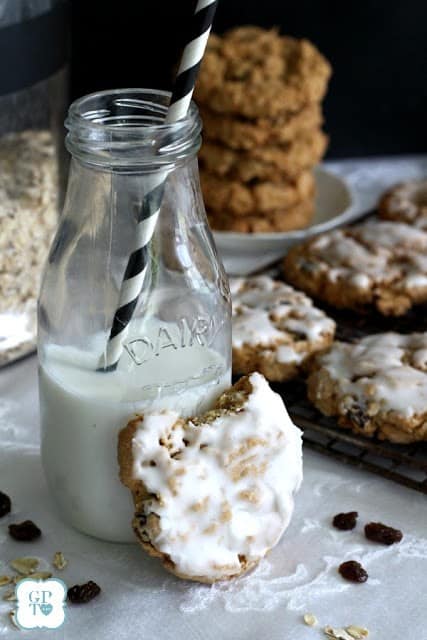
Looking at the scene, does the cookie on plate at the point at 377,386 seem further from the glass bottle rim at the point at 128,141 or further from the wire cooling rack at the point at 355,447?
the glass bottle rim at the point at 128,141

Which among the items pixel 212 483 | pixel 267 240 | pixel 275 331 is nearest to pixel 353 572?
pixel 212 483

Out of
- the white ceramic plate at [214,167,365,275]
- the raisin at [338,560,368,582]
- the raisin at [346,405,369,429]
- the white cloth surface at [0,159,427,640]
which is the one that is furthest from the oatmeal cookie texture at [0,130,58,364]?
the raisin at [338,560,368,582]

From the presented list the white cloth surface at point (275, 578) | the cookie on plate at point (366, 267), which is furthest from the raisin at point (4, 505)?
the cookie on plate at point (366, 267)

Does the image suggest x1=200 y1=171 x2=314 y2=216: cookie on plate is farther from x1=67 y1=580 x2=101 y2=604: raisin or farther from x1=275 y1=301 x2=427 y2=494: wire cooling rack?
x1=67 y1=580 x2=101 y2=604: raisin

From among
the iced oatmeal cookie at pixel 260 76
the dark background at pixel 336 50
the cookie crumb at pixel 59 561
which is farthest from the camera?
the dark background at pixel 336 50

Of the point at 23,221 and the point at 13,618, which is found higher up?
the point at 23,221

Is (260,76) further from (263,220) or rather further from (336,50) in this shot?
(336,50)

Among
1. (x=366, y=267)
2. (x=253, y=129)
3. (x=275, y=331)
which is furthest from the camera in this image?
(x=253, y=129)

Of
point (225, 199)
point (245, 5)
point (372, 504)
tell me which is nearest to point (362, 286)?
point (225, 199)
